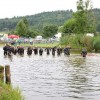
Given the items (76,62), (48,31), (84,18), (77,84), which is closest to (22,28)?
(48,31)

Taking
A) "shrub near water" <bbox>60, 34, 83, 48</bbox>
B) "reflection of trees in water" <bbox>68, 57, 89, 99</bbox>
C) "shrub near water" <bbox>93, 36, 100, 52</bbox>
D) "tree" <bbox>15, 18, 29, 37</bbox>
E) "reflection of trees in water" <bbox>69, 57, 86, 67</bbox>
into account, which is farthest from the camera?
"tree" <bbox>15, 18, 29, 37</bbox>

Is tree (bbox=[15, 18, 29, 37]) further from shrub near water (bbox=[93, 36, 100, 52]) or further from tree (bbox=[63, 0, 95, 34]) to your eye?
shrub near water (bbox=[93, 36, 100, 52])

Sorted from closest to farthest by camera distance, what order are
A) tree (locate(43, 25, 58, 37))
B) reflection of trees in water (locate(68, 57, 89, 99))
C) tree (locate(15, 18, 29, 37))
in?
1. reflection of trees in water (locate(68, 57, 89, 99))
2. tree (locate(15, 18, 29, 37))
3. tree (locate(43, 25, 58, 37))

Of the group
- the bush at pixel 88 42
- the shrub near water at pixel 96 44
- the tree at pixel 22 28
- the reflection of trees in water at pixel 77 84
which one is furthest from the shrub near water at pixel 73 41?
the tree at pixel 22 28

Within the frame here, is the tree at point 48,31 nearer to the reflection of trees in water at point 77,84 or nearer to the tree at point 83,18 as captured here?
the tree at point 83,18

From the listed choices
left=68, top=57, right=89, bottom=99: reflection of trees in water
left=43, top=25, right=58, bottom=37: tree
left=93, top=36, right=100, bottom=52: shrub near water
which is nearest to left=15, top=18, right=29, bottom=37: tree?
left=43, top=25, right=58, bottom=37: tree

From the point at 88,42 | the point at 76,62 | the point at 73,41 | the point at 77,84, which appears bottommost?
the point at 73,41

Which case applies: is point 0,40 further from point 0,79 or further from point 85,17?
point 0,79

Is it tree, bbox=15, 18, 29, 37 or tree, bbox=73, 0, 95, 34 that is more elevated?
tree, bbox=73, 0, 95, 34

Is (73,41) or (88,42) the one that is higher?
(88,42)

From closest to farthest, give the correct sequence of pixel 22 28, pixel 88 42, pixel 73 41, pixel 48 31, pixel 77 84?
pixel 77 84
pixel 88 42
pixel 73 41
pixel 22 28
pixel 48 31

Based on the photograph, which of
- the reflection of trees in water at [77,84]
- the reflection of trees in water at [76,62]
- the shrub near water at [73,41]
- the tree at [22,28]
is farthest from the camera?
the tree at [22,28]

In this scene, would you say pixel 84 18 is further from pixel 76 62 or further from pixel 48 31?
pixel 48 31

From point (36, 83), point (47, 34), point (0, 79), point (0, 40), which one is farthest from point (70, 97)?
point (47, 34)
